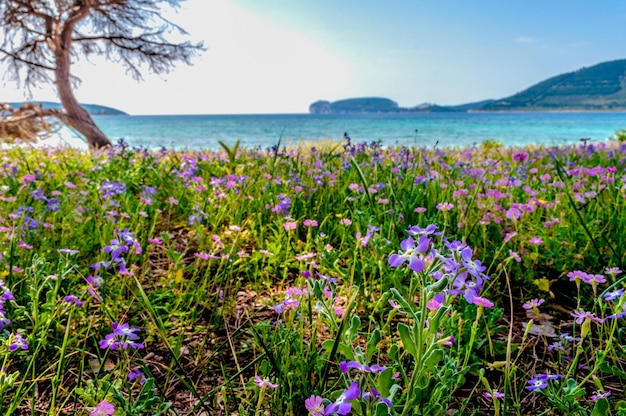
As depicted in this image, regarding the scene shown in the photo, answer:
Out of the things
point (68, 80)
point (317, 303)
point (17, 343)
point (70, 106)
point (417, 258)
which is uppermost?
point (68, 80)

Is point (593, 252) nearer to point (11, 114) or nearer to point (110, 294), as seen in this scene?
point (110, 294)

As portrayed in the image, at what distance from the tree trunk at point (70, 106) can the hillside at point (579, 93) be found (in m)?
150

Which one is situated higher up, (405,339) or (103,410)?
(405,339)

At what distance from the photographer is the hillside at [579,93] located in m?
135

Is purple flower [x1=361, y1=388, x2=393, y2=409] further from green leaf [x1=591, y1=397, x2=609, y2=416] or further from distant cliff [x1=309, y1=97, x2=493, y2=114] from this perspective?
distant cliff [x1=309, y1=97, x2=493, y2=114]

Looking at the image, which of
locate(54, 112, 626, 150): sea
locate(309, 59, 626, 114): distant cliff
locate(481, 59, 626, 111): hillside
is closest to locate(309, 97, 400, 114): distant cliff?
locate(309, 59, 626, 114): distant cliff

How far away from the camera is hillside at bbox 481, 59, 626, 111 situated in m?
135

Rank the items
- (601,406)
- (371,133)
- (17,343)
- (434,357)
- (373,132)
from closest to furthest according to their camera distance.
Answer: (434,357) < (601,406) < (17,343) < (371,133) < (373,132)

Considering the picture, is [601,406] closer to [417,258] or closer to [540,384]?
[540,384]

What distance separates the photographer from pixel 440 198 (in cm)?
312

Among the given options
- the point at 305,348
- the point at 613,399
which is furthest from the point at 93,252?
the point at 613,399

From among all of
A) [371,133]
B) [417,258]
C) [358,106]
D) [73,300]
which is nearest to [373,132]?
[371,133]

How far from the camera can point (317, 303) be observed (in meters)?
1.31

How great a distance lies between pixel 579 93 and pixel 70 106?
16698 centimetres
